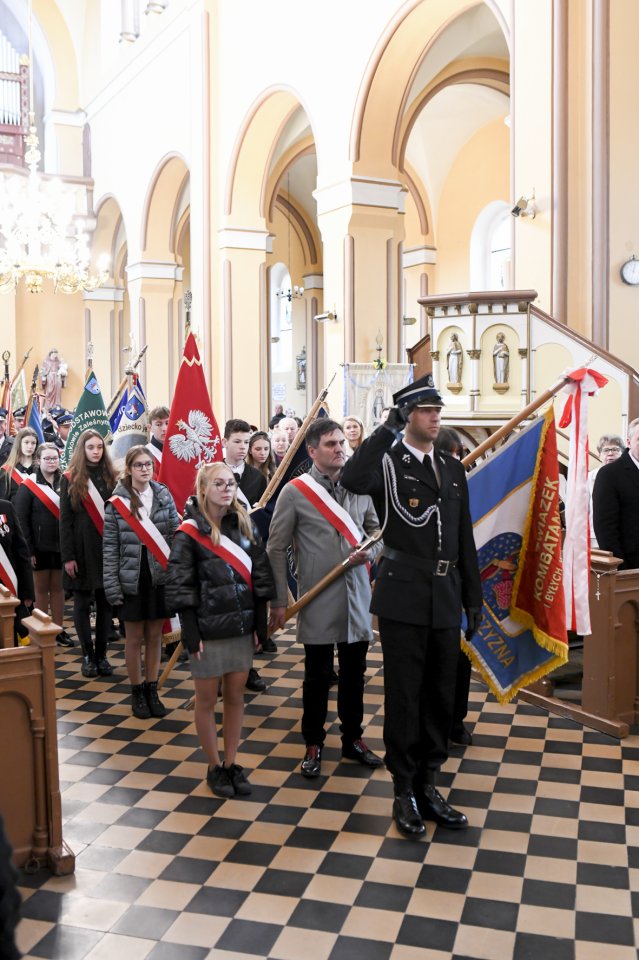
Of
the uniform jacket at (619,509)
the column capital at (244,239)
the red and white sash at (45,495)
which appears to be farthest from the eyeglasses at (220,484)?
the column capital at (244,239)

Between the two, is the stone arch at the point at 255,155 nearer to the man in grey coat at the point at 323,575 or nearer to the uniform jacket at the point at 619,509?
the uniform jacket at the point at 619,509

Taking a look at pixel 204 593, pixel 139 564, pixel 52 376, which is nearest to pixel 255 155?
pixel 52 376

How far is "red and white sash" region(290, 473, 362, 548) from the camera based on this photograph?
4746 millimetres

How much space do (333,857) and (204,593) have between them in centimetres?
125

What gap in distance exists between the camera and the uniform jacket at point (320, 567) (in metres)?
4.68

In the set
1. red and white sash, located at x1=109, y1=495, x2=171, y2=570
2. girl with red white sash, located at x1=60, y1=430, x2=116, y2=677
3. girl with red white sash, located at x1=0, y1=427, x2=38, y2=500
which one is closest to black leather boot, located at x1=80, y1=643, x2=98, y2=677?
girl with red white sash, located at x1=60, y1=430, x2=116, y2=677

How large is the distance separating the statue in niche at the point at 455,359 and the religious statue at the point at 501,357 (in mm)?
346

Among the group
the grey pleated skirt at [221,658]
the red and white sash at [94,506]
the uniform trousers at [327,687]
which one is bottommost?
the uniform trousers at [327,687]

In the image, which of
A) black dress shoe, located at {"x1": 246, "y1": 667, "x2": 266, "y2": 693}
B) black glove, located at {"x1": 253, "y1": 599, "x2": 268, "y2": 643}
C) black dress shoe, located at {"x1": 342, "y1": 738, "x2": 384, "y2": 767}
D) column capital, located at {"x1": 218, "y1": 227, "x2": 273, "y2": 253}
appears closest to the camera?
black glove, located at {"x1": 253, "y1": 599, "x2": 268, "y2": 643}

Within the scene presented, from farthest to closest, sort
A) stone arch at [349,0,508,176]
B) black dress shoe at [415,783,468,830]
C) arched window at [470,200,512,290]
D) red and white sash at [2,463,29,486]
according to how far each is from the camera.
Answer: arched window at [470,200,512,290]
stone arch at [349,0,508,176]
red and white sash at [2,463,29,486]
black dress shoe at [415,783,468,830]

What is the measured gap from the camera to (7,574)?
18.1 ft

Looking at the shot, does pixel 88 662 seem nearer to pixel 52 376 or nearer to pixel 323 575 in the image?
pixel 323 575

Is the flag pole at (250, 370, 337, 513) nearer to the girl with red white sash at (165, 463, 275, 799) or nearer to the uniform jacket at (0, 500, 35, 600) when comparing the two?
the girl with red white sash at (165, 463, 275, 799)

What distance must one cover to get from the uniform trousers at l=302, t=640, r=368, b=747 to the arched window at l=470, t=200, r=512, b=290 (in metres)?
15.7
